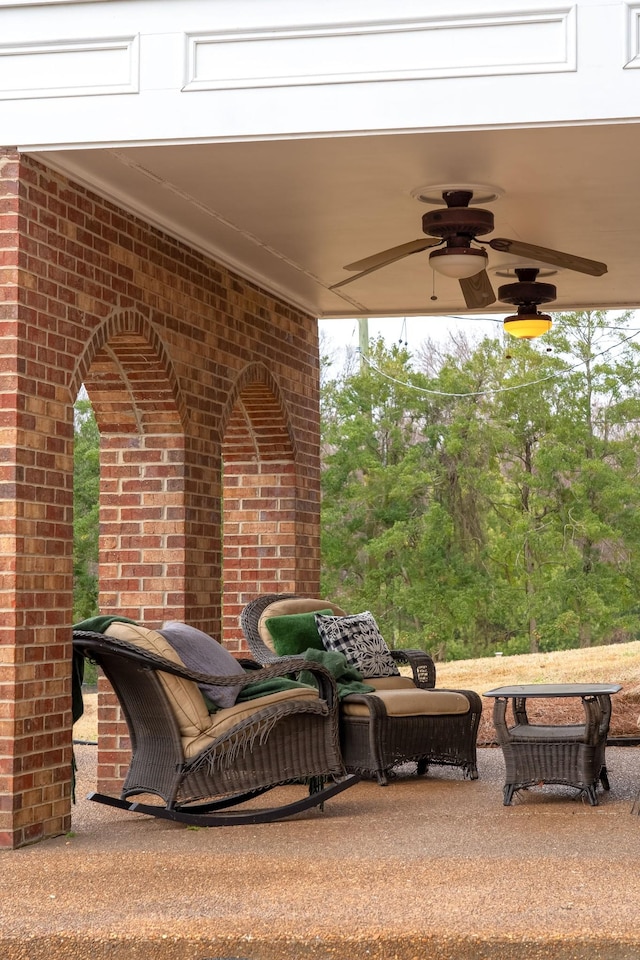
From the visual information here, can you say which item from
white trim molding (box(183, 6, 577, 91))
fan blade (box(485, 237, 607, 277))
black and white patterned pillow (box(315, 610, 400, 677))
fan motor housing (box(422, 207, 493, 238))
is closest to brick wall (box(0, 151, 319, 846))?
black and white patterned pillow (box(315, 610, 400, 677))

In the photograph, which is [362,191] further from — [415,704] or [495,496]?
[495,496]

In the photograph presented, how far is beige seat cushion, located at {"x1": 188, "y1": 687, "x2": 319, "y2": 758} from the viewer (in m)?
5.12

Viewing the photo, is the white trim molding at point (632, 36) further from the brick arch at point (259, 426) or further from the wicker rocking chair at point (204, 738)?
the brick arch at point (259, 426)

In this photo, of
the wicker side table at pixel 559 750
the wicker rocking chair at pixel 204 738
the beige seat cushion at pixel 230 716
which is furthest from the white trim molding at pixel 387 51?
the wicker side table at pixel 559 750

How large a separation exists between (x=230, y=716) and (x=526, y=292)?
11.0 ft

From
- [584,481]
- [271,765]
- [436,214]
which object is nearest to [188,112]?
[436,214]

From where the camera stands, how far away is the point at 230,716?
5.21m

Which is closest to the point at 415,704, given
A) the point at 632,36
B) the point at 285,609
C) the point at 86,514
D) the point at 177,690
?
the point at 285,609

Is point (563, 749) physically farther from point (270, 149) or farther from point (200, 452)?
point (270, 149)

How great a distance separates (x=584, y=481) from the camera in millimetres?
18000

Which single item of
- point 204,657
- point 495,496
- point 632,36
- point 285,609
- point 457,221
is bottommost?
point 204,657

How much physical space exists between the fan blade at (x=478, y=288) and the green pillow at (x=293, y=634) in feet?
6.44

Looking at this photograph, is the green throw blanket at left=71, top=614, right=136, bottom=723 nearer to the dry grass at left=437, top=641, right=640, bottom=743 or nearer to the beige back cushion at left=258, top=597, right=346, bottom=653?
the beige back cushion at left=258, top=597, right=346, bottom=653

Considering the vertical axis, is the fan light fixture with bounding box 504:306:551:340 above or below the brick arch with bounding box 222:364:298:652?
above
